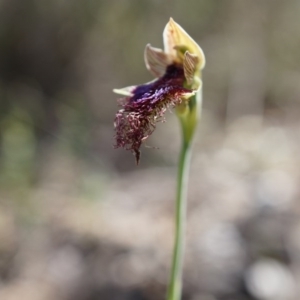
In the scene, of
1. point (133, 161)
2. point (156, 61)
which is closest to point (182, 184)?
point (156, 61)

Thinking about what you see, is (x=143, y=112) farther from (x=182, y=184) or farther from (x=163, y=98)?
(x=182, y=184)

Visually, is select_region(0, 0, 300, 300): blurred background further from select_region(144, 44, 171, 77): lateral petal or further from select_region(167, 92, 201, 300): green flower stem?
select_region(144, 44, 171, 77): lateral petal

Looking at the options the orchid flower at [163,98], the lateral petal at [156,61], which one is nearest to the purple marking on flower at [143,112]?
the orchid flower at [163,98]

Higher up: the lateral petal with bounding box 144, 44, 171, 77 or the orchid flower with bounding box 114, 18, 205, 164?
the lateral petal with bounding box 144, 44, 171, 77

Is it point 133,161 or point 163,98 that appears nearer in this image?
point 163,98

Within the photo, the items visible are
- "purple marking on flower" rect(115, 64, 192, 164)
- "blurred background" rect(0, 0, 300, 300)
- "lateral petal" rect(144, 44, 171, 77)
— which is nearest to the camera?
"purple marking on flower" rect(115, 64, 192, 164)

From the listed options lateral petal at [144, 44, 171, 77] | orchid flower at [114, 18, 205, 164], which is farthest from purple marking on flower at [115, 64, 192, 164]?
lateral petal at [144, 44, 171, 77]

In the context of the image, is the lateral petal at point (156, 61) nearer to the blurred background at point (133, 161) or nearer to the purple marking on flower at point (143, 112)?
the purple marking on flower at point (143, 112)
